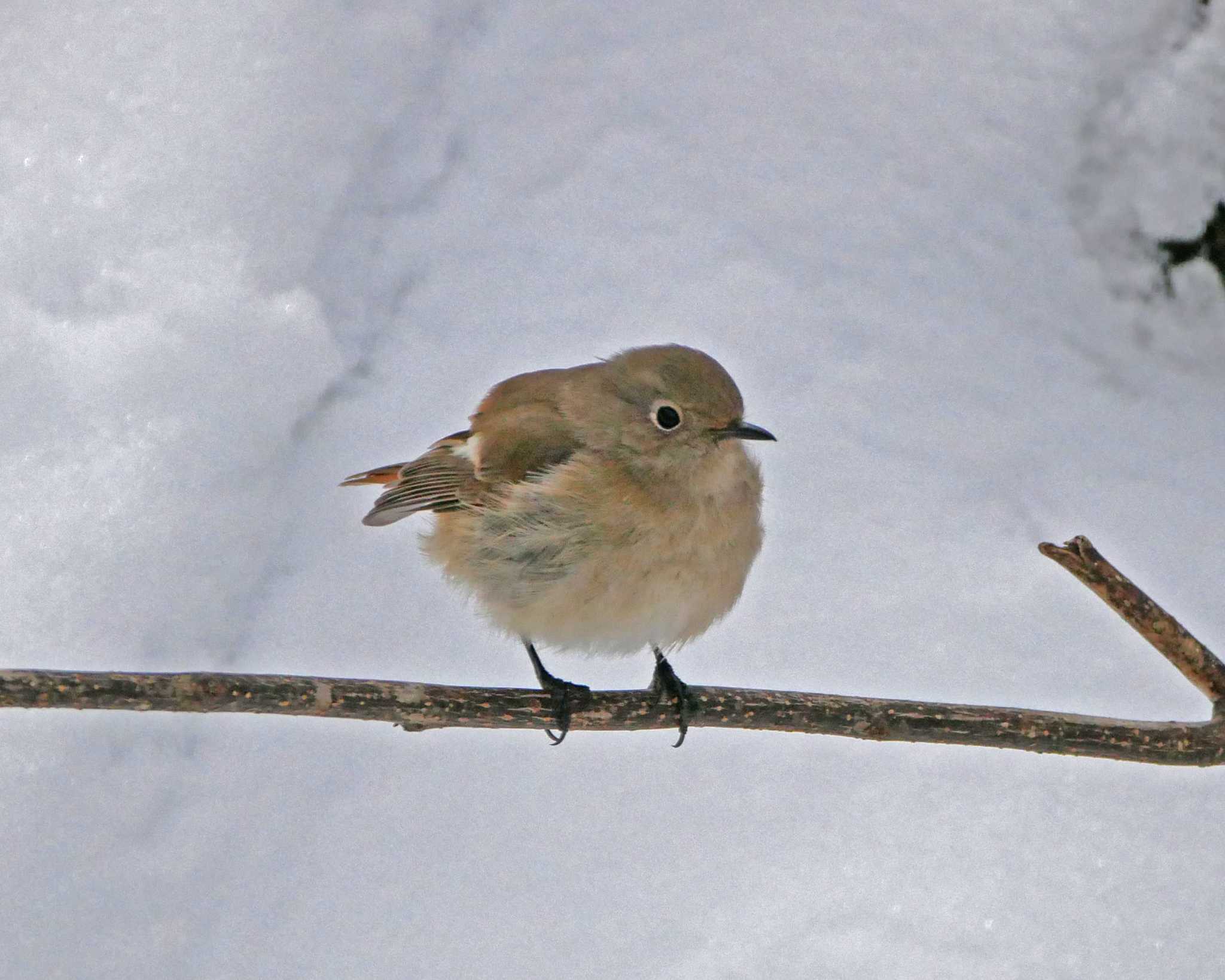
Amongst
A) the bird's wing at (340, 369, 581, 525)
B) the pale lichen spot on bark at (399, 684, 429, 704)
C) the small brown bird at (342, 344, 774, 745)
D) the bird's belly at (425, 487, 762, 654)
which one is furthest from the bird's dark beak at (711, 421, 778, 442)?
the pale lichen spot on bark at (399, 684, 429, 704)

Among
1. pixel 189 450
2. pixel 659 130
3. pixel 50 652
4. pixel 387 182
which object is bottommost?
pixel 50 652

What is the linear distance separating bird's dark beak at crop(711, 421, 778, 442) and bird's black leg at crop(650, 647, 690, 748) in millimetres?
596

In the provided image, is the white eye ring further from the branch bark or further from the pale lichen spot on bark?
the pale lichen spot on bark

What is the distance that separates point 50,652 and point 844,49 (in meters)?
3.65

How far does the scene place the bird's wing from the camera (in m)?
3.76

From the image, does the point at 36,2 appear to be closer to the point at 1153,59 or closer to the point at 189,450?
the point at 189,450

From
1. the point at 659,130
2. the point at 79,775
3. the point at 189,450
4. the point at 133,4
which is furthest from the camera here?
the point at 659,130

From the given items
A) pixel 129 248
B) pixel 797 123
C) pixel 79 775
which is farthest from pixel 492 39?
pixel 79 775

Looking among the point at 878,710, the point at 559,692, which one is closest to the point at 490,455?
the point at 559,692

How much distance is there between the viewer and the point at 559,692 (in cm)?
339

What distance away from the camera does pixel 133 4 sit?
16.1ft

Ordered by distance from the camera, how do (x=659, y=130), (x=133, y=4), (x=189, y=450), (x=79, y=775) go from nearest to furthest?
(x=79, y=775)
(x=189, y=450)
(x=133, y=4)
(x=659, y=130)

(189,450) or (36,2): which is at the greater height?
(36,2)

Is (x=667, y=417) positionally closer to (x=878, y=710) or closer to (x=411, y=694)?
(x=878, y=710)
